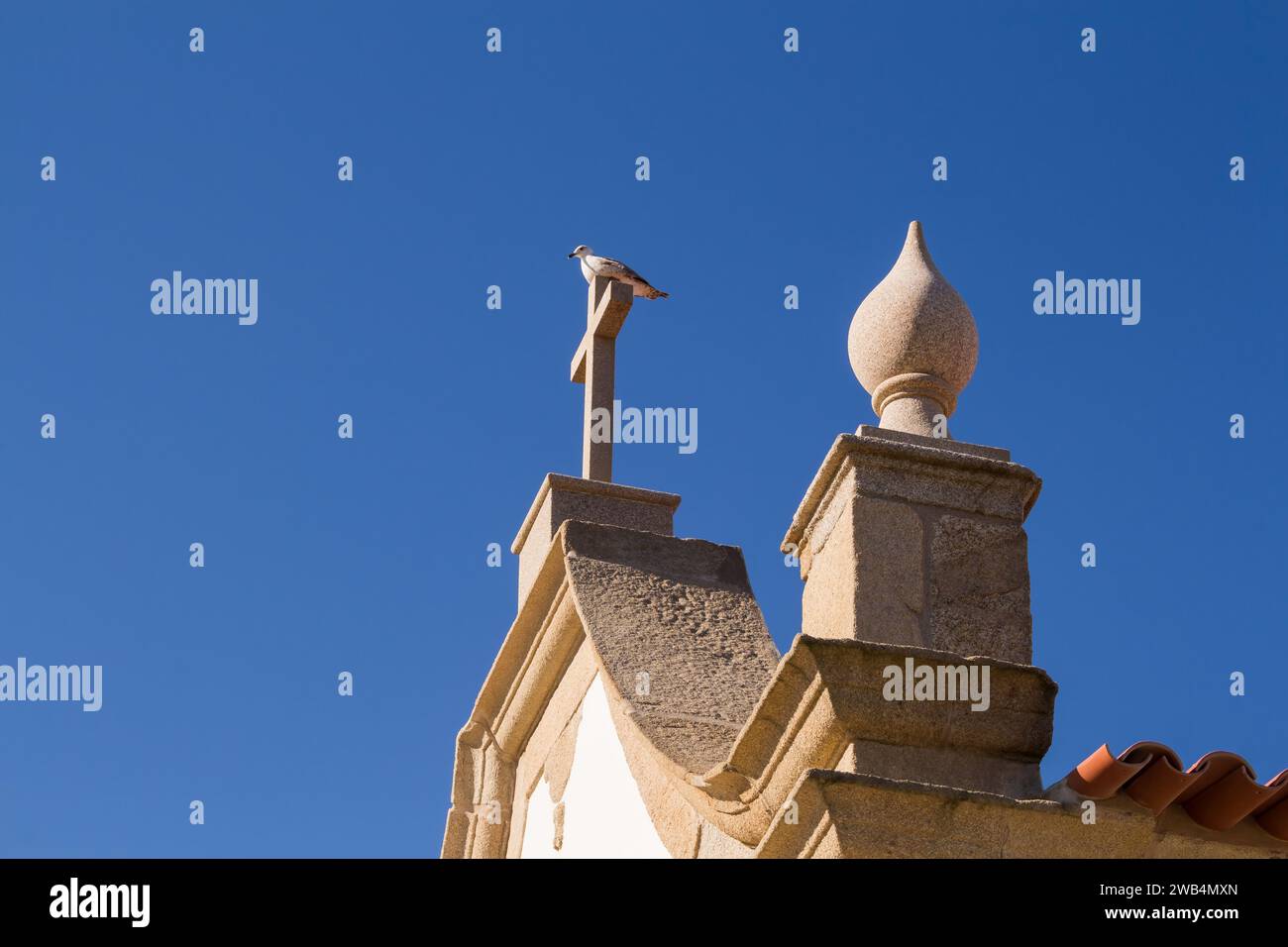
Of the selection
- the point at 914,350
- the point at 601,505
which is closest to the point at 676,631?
the point at 601,505

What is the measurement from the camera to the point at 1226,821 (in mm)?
5270

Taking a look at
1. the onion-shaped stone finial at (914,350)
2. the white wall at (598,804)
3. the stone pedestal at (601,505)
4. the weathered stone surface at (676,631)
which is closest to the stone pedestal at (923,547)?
the onion-shaped stone finial at (914,350)

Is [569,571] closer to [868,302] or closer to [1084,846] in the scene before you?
[868,302]

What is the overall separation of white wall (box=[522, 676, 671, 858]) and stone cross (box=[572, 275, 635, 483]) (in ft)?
3.43

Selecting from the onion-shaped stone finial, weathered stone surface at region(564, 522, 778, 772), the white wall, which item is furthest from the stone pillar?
the white wall

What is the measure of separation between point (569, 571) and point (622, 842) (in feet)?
3.13

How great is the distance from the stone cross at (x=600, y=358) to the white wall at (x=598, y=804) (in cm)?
105

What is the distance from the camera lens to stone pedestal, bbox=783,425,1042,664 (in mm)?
5426

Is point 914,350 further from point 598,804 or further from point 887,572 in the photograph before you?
point 598,804

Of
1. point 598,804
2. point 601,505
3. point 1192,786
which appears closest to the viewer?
point 1192,786

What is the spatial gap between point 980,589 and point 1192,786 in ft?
2.36

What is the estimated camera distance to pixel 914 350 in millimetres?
6008

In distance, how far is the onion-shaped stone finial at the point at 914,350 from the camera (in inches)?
236
